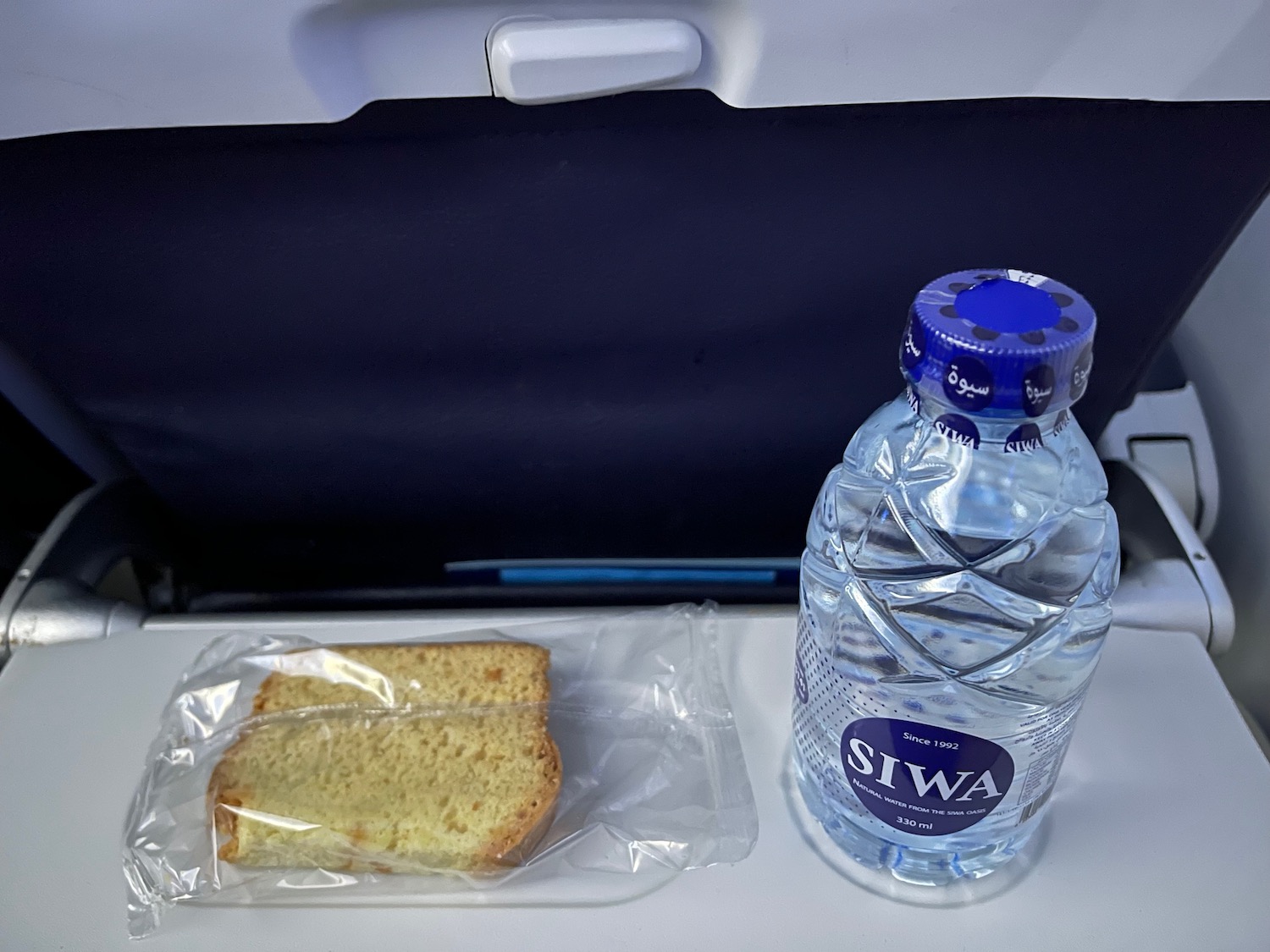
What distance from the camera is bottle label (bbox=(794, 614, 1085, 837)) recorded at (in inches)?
16.8

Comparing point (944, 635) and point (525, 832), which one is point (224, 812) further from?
point (944, 635)

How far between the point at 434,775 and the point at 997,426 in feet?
1.18

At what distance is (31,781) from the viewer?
566mm

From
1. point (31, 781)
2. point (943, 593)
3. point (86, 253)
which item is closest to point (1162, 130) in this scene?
point (943, 593)

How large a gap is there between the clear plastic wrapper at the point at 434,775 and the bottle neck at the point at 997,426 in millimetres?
265

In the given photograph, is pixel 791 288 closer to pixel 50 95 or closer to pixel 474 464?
pixel 474 464

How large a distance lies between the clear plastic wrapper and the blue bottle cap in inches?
11.7

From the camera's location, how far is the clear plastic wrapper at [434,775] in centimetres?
51

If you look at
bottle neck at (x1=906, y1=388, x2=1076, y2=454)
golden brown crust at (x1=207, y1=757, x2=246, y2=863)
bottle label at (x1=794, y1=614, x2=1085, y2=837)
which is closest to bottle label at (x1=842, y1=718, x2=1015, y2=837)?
bottle label at (x1=794, y1=614, x2=1085, y2=837)

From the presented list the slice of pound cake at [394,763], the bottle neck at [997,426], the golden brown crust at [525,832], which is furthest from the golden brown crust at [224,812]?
the bottle neck at [997,426]

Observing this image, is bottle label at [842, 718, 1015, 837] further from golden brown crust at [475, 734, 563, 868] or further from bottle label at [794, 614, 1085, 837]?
golden brown crust at [475, 734, 563, 868]

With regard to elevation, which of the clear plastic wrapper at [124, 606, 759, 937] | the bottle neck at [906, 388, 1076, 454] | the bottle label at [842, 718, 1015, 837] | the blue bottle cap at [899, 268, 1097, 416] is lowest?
the clear plastic wrapper at [124, 606, 759, 937]

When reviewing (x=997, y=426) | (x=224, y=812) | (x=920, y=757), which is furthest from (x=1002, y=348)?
(x=224, y=812)

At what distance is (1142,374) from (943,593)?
0.26 metres
